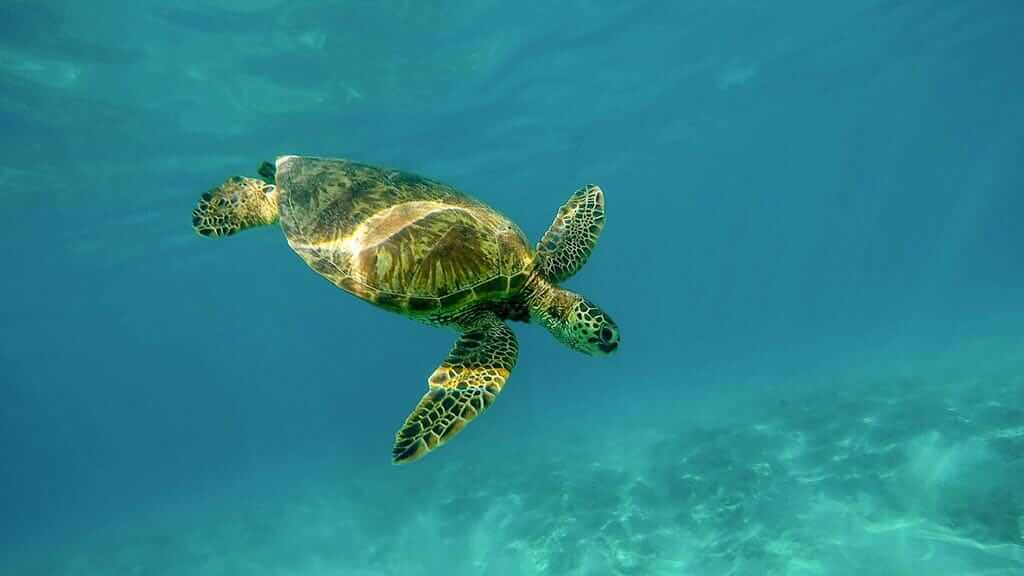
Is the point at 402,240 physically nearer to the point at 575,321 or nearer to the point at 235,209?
the point at 575,321

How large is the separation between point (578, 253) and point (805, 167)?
6891 centimetres

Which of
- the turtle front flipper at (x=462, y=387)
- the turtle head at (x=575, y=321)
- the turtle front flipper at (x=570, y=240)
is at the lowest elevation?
the turtle front flipper at (x=462, y=387)

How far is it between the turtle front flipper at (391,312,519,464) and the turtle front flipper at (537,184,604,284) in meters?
0.87

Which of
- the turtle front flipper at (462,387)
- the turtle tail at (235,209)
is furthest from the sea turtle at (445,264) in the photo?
the turtle tail at (235,209)

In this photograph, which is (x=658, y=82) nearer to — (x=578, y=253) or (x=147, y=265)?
(x=578, y=253)

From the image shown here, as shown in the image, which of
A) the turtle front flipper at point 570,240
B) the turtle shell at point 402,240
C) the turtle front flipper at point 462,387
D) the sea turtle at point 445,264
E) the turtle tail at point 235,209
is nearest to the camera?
the turtle front flipper at point 462,387

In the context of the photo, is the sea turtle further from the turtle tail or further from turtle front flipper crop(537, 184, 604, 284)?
the turtle tail

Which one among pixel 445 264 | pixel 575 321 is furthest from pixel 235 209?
pixel 575 321

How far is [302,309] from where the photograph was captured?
74.4m

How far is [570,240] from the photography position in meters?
6.22

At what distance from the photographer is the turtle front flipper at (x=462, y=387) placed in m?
4.07

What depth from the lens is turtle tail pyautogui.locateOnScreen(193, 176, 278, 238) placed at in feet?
22.7

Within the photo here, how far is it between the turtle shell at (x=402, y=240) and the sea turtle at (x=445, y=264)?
11 mm

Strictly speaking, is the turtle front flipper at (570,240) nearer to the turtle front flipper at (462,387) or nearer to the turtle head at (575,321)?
the turtle head at (575,321)
